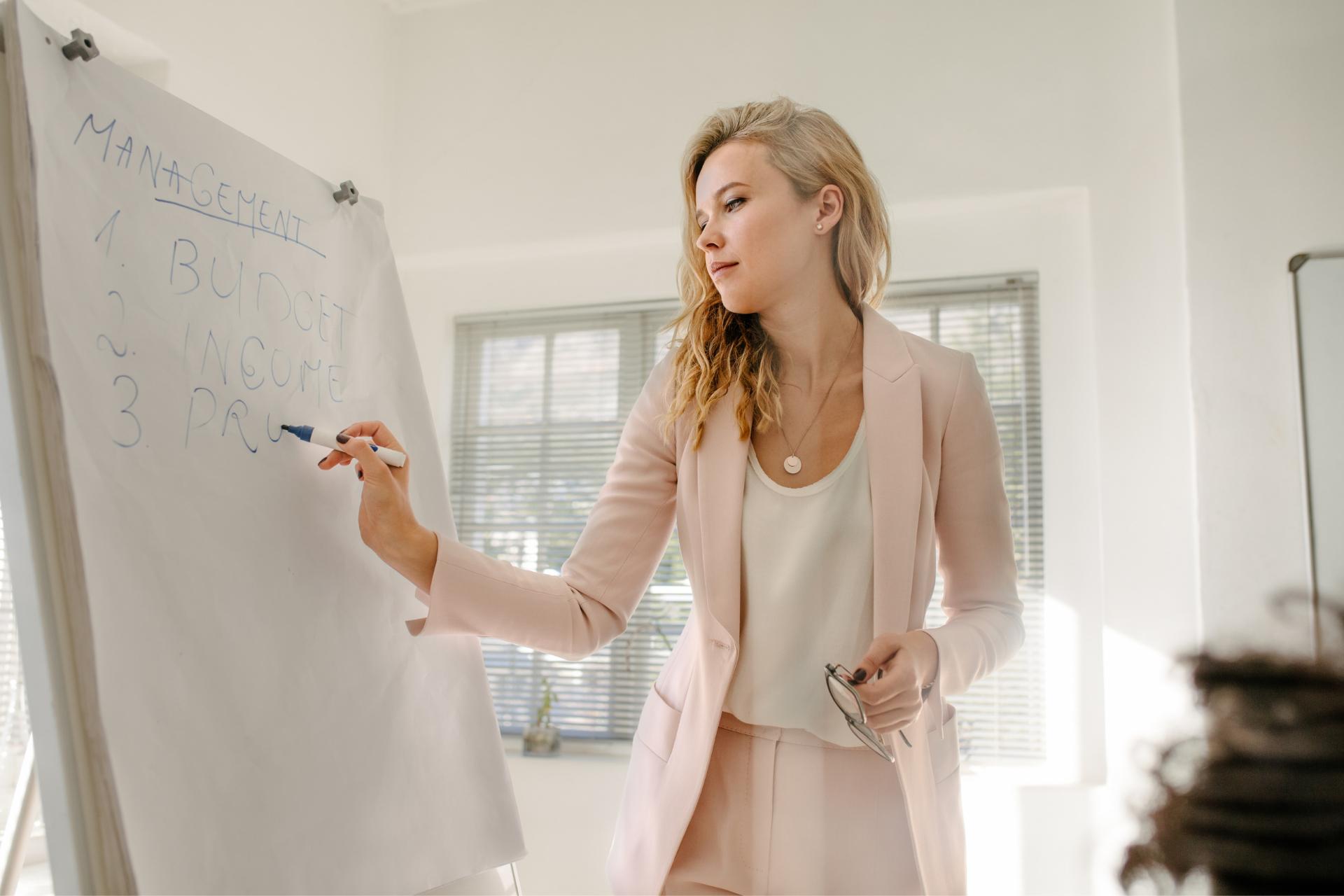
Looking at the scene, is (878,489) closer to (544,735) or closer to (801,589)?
(801,589)

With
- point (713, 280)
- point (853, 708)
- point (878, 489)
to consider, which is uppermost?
point (713, 280)

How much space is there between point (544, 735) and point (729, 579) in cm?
165

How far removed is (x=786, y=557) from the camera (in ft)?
3.78

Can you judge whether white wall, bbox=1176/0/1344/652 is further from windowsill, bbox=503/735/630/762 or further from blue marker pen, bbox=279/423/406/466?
blue marker pen, bbox=279/423/406/466

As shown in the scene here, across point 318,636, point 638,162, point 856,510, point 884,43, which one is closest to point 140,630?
point 318,636

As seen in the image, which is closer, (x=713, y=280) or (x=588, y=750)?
(x=713, y=280)

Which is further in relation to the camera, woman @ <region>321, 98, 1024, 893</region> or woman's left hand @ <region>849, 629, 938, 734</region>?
woman @ <region>321, 98, 1024, 893</region>

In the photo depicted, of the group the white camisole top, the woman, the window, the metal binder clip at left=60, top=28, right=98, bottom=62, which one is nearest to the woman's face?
the woman

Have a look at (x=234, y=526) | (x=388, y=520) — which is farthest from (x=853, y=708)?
(x=234, y=526)

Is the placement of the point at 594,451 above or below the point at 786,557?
above

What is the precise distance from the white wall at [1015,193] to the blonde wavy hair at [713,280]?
1049 millimetres

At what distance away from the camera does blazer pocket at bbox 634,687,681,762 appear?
1.17m

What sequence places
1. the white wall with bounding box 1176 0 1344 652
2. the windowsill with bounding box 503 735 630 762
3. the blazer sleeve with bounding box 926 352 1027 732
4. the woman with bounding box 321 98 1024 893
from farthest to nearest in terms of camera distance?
the windowsill with bounding box 503 735 630 762
the white wall with bounding box 1176 0 1344 652
the blazer sleeve with bounding box 926 352 1027 732
the woman with bounding box 321 98 1024 893

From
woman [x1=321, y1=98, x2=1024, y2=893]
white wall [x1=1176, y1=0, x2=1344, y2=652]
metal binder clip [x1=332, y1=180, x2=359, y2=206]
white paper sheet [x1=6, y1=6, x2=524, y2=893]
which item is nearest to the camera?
white paper sheet [x1=6, y1=6, x2=524, y2=893]
